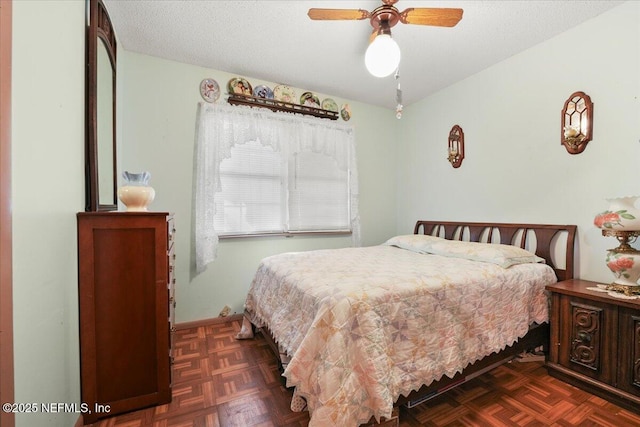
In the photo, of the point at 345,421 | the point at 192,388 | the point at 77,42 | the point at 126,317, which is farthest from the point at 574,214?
the point at 77,42

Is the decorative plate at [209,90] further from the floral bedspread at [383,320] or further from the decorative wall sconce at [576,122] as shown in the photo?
the decorative wall sconce at [576,122]

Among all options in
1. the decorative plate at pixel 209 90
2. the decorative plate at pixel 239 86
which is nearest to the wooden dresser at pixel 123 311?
the decorative plate at pixel 209 90

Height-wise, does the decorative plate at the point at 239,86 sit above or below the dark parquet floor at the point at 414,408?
above

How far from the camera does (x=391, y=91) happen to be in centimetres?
333

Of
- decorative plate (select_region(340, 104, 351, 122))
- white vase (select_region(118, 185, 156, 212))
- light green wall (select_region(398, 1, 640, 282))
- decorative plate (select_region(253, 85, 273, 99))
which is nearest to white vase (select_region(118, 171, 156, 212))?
white vase (select_region(118, 185, 156, 212))

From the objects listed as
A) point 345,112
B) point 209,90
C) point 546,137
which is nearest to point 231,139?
point 209,90

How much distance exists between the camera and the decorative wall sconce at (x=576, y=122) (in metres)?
2.08

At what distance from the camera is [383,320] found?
132cm

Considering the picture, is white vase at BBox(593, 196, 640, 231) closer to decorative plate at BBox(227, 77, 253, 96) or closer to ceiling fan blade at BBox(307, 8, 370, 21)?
ceiling fan blade at BBox(307, 8, 370, 21)

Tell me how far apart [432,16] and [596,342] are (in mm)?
2289

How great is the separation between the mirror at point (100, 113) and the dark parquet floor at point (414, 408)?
1.24 m

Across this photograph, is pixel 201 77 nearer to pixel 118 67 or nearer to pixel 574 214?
pixel 118 67

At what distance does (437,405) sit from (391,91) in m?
3.17

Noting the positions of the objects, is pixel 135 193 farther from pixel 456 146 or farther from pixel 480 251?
pixel 456 146
